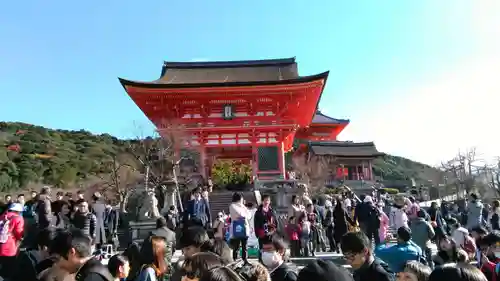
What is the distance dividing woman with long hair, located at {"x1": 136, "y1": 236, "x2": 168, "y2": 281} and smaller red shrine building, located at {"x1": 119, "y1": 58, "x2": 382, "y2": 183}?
706 inches

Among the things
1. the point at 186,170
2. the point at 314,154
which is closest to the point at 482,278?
the point at 186,170

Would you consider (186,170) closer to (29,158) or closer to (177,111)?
(177,111)

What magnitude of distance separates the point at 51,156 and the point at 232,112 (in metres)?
27.7

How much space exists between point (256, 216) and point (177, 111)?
15.3 metres

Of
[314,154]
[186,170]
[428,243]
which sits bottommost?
[428,243]

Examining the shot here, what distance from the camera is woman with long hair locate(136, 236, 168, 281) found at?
10.8ft

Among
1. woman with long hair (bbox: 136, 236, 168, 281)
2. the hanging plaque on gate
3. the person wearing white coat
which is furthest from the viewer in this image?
the hanging plaque on gate

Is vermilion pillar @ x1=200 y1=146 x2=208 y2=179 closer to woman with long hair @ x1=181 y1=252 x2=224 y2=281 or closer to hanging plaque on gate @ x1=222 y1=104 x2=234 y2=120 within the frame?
hanging plaque on gate @ x1=222 y1=104 x2=234 y2=120

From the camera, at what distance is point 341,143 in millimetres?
40375

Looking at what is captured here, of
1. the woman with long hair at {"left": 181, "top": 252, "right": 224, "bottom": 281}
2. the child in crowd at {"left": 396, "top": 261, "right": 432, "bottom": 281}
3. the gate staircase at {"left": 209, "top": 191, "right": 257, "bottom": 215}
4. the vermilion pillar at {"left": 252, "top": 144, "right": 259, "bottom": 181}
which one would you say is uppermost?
the vermilion pillar at {"left": 252, "top": 144, "right": 259, "bottom": 181}

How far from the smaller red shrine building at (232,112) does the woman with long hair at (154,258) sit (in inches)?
706

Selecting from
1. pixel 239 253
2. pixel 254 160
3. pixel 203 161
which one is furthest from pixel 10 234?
pixel 254 160

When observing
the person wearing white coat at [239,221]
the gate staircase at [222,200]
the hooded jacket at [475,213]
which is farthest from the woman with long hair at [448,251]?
the gate staircase at [222,200]

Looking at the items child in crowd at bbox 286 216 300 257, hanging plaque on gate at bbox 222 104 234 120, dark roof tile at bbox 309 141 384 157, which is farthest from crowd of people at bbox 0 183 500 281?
dark roof tile at bbox 309 141 384 157
